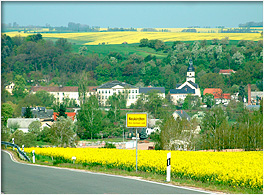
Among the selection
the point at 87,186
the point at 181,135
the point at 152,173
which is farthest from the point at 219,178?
the point at 181,135

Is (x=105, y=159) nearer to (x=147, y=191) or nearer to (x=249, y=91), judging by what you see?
(x=147, y=191)

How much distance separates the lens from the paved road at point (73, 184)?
53.1ft

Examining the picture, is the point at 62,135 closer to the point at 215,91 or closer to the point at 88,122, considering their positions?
the point at 88,122

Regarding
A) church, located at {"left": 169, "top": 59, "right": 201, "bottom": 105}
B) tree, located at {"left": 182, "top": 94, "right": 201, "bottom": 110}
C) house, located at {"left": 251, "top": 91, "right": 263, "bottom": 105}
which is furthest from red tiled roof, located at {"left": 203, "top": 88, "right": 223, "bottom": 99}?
tree, located at {"left": 182, "top": 94, "right": 201, "bottom": 110}

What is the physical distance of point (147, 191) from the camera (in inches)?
639

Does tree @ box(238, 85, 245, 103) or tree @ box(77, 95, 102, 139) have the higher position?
tree @ box(238, 85, 245, 103)

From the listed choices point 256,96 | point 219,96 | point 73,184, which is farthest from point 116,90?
point 73,184

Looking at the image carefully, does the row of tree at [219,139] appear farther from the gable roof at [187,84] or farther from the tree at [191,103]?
the gable roof at [187,84]

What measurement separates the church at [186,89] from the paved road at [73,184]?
452 feet

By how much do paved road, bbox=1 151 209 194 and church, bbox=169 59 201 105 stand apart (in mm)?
137865

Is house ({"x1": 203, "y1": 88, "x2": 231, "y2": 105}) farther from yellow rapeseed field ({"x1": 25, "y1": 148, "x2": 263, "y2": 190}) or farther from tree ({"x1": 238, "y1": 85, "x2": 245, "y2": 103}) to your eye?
yellow rapeseed field ({"x1": 25, "y1": 148, "x2": 263, "y2": 190})

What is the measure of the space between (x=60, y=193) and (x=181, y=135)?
33.0m

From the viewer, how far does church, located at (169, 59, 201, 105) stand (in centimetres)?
16488

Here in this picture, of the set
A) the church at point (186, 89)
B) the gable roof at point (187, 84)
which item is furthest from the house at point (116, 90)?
the gable roof at point (187, 84)
